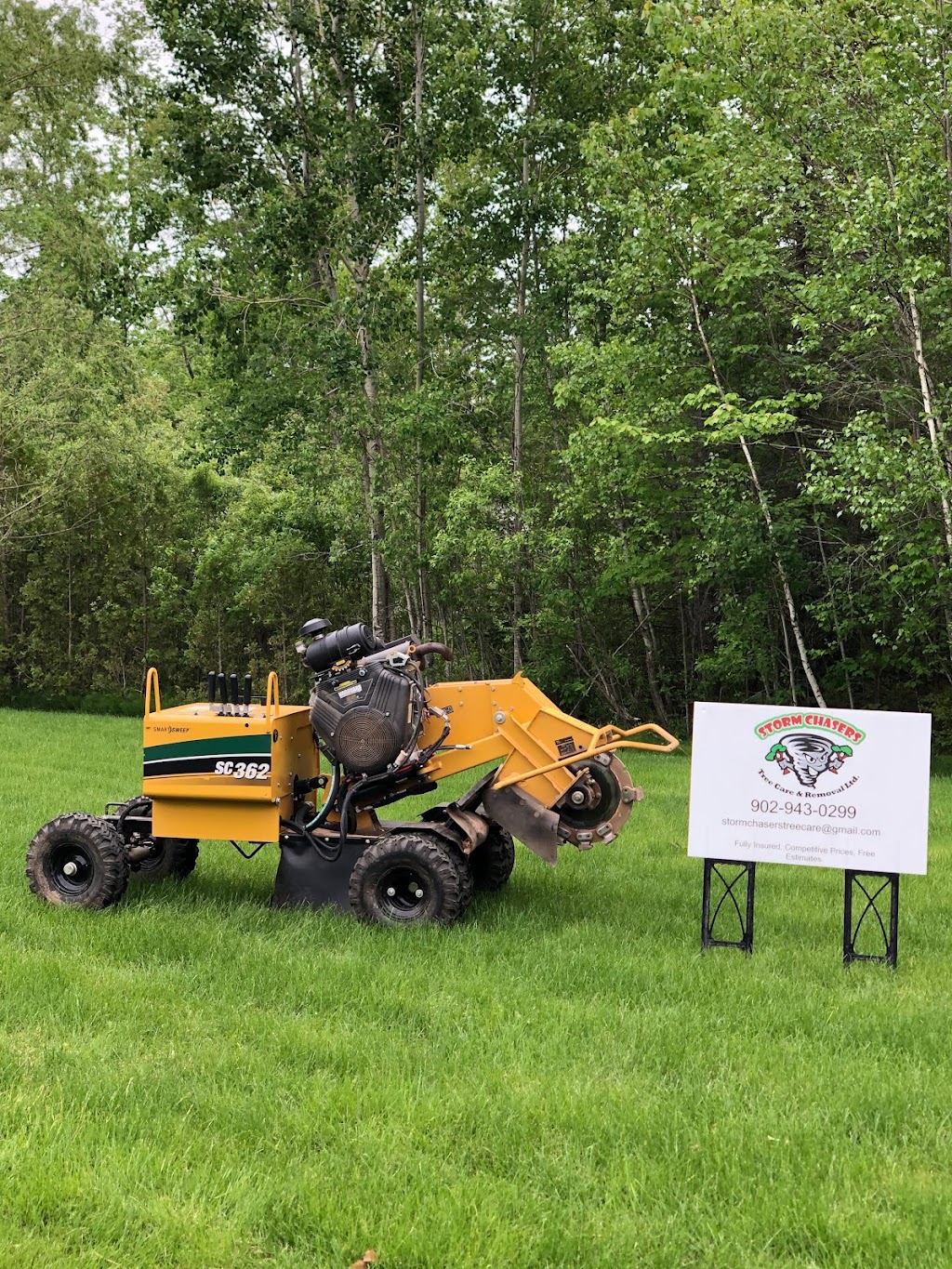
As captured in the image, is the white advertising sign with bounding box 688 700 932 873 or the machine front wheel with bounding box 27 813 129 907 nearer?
the white advertising sign with bounding box 688 700 932 873

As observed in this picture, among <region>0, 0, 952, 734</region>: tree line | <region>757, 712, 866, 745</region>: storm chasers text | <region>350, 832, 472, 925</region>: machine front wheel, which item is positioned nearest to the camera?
<region>757, 712, 866, 745</region>: storm chasers text

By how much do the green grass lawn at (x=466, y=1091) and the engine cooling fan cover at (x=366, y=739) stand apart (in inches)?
37.1

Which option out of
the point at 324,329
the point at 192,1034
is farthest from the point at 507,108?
the point at 192,1034

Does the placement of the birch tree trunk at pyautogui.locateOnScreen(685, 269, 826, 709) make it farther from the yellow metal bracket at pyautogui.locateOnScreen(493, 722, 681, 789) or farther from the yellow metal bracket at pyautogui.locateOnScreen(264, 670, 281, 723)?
the yellow metal bracket at pyautogui.locateOnScreen(264, 670, 281, 723)

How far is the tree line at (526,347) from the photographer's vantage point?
13.7 m

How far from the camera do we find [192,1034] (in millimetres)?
4762

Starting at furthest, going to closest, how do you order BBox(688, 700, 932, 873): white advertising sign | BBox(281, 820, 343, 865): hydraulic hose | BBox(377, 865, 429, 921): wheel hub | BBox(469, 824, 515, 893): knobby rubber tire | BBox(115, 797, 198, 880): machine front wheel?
BBox(115, 797, 198, 880): machine front wheel → BBox(469, 824, 515, 893): knobby rubber tire → BBox(281, 820, 343, 865): hydraulic hose → BBox(377, 865, 429, 921): wheel hub → BBox(688, 700, 932, 873): white advertising sign

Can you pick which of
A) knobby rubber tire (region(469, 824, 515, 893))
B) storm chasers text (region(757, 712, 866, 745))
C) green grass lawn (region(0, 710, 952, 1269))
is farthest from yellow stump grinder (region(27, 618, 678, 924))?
storm chasers text (region(757, 712, 866, 745))

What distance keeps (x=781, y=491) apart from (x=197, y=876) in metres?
12.8

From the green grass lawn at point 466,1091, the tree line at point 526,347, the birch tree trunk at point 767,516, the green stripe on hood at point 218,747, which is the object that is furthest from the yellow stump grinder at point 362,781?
the birch tree trunk at point 767,516

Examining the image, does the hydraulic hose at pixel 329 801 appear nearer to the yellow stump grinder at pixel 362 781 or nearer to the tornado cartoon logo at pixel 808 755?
the yellow stump grinder at pixel 362 781

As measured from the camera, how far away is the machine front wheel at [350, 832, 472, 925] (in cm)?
637

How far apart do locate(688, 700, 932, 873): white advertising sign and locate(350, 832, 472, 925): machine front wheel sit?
4.57 ft

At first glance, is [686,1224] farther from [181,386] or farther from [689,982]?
[181,386]
